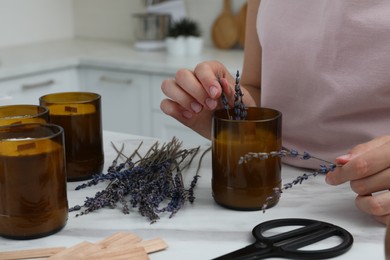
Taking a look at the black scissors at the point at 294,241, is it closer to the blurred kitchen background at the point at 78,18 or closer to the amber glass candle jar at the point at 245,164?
the amber glass candle jar at the point at 245,164

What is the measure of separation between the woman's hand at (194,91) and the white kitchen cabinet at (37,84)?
1.52m

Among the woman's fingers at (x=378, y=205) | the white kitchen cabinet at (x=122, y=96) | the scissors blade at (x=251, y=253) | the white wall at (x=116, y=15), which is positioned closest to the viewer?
the scissors blade at (x=251, y=253)

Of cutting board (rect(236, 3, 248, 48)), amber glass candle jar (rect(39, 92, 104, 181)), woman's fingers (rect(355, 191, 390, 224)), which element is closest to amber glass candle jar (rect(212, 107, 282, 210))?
woman's fingers (rect(355, 191, 390, 224))

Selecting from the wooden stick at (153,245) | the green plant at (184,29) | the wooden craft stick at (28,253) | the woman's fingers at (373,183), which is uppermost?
the green plant at (184,29)

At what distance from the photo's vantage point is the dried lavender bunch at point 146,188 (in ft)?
2.86

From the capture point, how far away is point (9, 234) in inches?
31.0

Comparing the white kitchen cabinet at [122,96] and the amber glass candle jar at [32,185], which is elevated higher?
the amber glass candle jar at [32,185]

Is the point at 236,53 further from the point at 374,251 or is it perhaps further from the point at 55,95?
the point at 374,251

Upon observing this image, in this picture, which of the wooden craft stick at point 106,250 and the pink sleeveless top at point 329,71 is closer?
the wooden craft stick at point 106,250

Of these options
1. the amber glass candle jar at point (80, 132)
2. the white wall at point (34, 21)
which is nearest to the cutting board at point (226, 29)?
the white wall at point (34, 21)

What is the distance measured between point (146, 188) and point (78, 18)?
2.76m

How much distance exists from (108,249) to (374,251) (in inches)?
12.3

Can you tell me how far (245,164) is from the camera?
33.3 inches

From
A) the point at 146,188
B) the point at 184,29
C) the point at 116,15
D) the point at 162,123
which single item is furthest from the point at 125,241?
the point at 116,15
